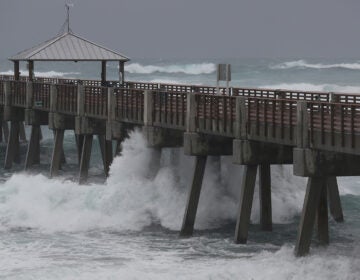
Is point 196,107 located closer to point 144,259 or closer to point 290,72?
point 144,259

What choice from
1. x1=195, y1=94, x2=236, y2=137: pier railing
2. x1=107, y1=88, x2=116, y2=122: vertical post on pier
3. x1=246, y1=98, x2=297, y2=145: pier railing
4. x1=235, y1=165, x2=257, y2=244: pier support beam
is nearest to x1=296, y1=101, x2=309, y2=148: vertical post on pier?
x1=246, y1=98, x2=297, y2=145: pier railing

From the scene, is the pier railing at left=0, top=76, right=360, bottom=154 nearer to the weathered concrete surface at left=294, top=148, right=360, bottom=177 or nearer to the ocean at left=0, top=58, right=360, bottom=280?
the weathered concrete surface at left=294, top=148, right=360, bottom=177

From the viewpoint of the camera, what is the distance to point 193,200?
3128 centimetres

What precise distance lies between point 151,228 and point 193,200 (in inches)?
111

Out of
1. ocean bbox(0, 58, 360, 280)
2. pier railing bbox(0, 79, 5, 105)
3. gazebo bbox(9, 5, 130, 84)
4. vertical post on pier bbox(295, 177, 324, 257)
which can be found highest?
gazebo bbox(9, 5, 130, 84)

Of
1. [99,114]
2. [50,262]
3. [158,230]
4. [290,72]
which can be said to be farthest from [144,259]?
[290,72]

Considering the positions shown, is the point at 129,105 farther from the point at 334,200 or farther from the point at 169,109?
the point at 334,200

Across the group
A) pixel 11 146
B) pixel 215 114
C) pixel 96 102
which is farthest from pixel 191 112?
pixel 11 146

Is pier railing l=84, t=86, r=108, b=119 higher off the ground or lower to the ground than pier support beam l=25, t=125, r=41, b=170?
higher

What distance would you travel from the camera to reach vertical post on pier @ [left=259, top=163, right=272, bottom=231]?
103 feet

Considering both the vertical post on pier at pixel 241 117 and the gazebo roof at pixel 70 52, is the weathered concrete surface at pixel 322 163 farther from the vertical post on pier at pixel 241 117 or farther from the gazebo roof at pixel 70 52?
the gazebo roof at pixel 70 52

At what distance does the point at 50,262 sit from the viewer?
90.9 feet

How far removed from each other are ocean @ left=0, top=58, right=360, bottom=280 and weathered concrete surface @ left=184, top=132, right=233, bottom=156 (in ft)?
8.52

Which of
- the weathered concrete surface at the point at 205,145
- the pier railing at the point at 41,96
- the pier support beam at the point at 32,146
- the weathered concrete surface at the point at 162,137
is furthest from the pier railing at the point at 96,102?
the weathered concrete surface at the point at 205,145
